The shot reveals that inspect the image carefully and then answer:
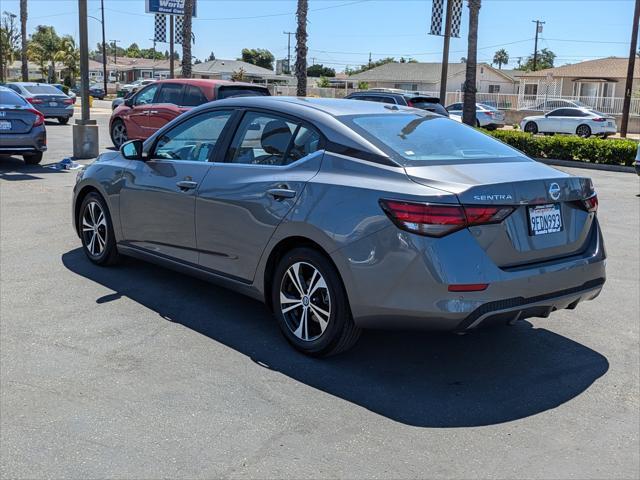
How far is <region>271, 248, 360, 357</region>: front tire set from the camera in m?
4.40

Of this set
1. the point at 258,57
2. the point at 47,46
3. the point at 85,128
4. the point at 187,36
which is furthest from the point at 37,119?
the point at 258,57

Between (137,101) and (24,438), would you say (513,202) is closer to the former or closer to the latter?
(24,438)

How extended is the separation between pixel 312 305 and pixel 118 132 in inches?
538

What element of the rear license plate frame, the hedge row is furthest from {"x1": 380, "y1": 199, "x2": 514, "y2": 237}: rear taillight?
the hedge row

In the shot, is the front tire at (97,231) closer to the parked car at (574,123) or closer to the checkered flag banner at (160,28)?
the parked car at (574,123)

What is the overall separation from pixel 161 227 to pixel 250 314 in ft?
3.32

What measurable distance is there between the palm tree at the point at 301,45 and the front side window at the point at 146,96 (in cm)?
1295

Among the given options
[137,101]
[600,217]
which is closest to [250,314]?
[600,217]

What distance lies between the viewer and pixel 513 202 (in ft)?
13.5

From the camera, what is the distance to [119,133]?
17.0m

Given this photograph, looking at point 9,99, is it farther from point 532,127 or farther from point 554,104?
point 554,104

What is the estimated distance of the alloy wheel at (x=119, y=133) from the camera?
16828mm

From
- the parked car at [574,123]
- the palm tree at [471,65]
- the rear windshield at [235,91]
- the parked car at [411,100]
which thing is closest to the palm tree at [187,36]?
the palm tree at [471,65]

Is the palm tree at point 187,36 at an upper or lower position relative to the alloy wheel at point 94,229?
upper
